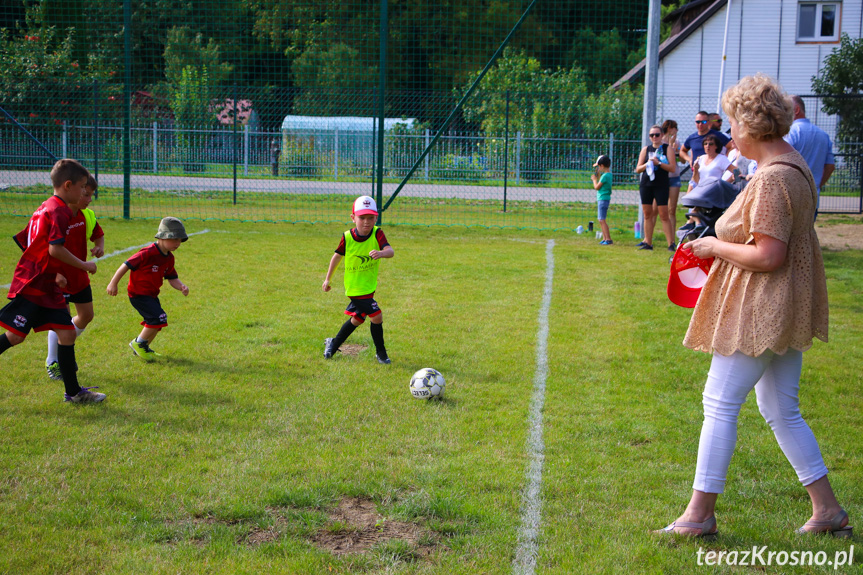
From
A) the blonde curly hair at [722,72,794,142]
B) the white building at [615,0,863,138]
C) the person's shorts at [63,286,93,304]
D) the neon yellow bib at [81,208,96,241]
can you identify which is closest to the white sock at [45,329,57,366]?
the person's shorts at [63,286,93,304]

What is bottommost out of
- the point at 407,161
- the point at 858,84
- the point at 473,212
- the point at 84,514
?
the point at 84,514

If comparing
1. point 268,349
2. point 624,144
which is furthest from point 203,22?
point 268,349

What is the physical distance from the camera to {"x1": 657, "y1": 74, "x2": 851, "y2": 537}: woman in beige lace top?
116 inches

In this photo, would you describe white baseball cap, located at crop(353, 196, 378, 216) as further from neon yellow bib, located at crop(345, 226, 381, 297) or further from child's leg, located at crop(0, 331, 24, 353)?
child's leg, located at crop(0, 331, 24, 353)

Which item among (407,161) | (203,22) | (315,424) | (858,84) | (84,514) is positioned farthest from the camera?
(858,84)

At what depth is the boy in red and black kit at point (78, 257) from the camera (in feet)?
16.5

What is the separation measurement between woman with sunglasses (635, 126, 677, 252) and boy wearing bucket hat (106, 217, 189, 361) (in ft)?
25.7

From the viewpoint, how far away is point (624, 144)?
628 inches

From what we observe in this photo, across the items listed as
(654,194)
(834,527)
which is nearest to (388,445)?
(834,527)

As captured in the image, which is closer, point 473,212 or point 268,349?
point 268,349

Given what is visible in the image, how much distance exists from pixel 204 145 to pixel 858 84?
63.0 feet

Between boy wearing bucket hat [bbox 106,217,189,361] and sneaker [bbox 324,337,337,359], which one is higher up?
boy wearing bucket hat [bbox 106,217,189,361]

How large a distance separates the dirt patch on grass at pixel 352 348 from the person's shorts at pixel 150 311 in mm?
1465

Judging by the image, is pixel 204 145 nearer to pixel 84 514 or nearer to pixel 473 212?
pixel 473 212
